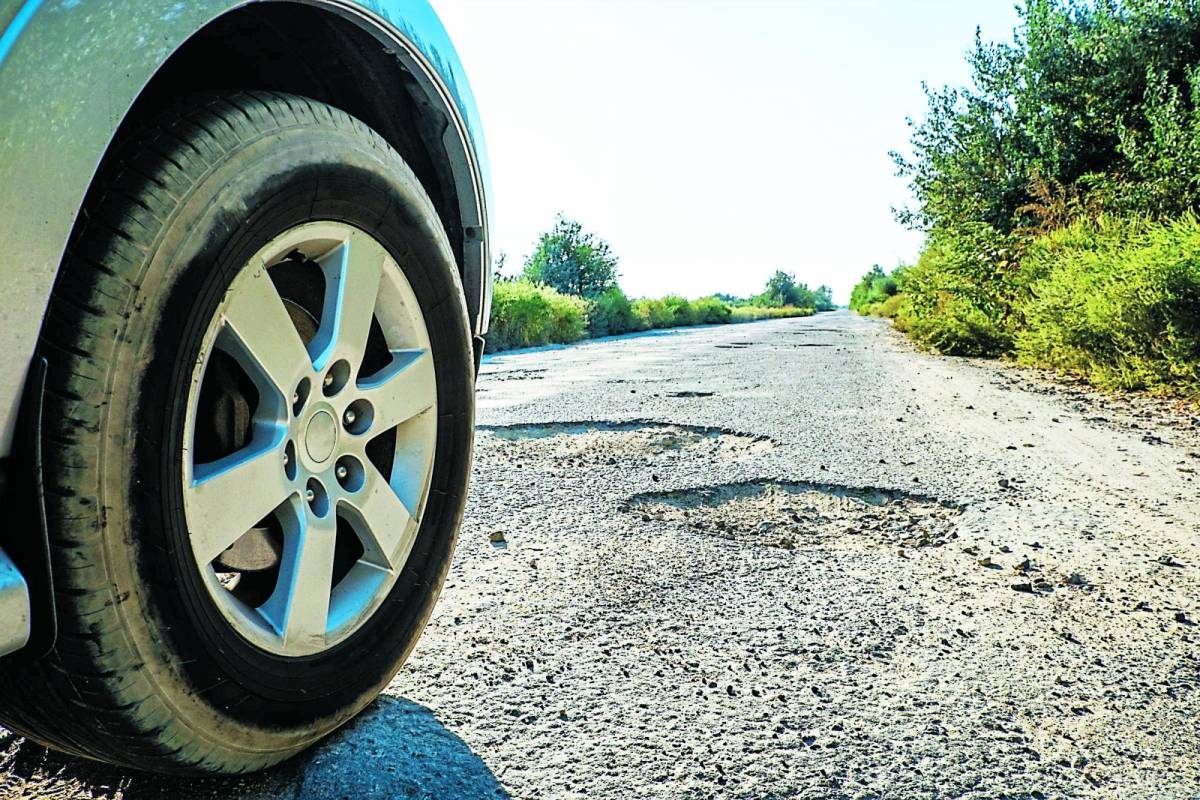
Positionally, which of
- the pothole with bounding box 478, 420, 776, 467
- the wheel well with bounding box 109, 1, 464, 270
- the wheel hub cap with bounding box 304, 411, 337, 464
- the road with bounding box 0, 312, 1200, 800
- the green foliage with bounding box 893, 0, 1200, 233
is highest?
the green foliage with bounding box 893, 0, 1200, 233

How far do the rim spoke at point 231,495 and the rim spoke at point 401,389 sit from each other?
9.4 inches

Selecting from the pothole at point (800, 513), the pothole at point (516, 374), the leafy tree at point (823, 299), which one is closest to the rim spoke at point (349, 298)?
the pothole at point (800, 513)

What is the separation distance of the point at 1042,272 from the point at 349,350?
11.8 metres

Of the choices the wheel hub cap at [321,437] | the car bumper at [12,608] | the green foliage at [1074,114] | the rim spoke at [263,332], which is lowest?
the car bumper at [12,608]

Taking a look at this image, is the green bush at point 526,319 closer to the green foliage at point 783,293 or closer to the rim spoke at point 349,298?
the rim spoke at point 349,298

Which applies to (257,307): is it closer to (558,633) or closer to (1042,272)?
(558,633)

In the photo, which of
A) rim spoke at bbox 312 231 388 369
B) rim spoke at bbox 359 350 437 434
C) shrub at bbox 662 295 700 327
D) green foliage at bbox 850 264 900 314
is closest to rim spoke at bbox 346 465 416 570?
rim spoke at bbox 359 350 437 434

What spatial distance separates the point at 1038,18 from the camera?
14.7 m

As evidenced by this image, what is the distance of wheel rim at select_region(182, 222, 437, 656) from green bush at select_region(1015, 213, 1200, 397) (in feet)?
23.0

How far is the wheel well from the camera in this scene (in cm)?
137

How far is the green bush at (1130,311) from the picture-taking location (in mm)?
6879

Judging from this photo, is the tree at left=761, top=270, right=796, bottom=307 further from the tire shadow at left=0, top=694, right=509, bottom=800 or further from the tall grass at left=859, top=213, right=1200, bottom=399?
the tire shadow at left=0, top=694, right=509, bottom=800

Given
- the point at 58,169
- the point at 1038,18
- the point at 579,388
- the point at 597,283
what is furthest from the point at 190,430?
the point at 597,283

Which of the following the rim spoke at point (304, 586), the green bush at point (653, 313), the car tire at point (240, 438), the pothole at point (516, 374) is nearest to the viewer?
the car tire at point (240, 438)
